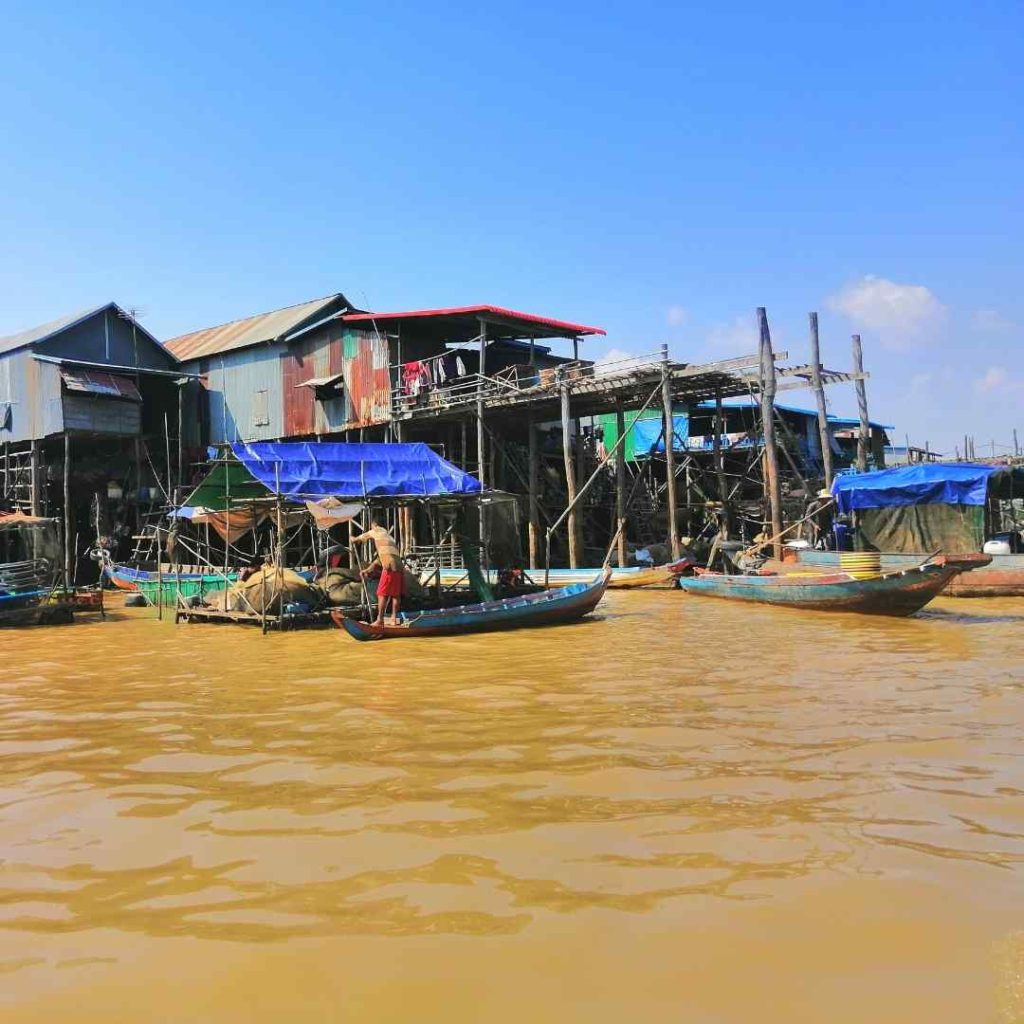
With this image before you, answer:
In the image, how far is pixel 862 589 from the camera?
1345 centimetres

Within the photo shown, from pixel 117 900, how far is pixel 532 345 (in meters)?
21.8

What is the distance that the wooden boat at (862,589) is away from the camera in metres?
12.9

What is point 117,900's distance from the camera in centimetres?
353

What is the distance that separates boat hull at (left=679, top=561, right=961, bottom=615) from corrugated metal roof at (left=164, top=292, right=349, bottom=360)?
16767 millimetres

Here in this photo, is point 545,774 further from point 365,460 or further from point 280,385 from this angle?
point 280,385

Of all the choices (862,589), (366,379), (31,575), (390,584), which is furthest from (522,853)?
(366,379)

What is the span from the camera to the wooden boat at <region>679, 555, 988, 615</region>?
12.9m

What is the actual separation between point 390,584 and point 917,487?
1229cm

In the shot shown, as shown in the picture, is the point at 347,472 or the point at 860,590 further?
the point at 347,472

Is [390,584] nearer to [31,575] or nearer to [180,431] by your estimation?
[31,575]

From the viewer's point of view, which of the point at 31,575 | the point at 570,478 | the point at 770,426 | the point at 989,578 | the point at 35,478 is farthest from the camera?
the point at 35,478

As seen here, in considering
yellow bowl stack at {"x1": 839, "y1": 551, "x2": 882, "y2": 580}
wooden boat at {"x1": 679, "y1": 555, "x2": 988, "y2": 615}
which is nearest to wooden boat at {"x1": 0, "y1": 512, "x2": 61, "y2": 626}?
wooden boat at {"x1": 679, "y1": 555, "x2": 988, "y2": 615}

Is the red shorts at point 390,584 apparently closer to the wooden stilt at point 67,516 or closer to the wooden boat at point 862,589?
the wooden boat at point 862,589

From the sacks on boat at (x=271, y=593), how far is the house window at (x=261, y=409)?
13374 millimetres
